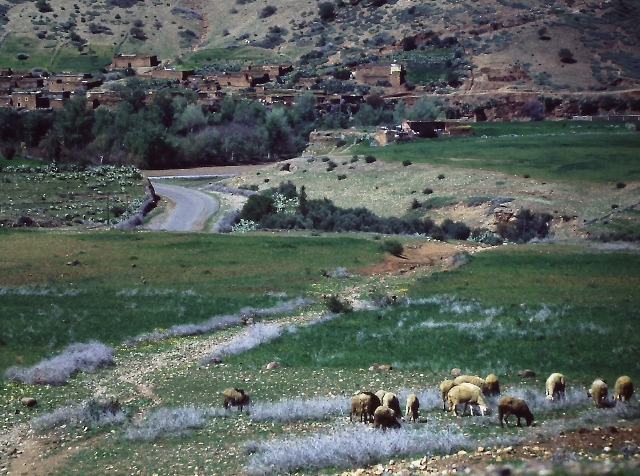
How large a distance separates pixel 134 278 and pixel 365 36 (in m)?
85.9

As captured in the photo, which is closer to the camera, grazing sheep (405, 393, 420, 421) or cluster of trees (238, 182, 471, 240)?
grazing sheep (405, 393, 420, 421)

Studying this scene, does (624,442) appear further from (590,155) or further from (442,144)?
(442,144)

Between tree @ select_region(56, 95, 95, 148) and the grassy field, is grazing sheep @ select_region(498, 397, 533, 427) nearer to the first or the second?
the grassy field

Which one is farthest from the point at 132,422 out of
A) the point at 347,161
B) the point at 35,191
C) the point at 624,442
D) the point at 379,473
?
the point at 347,161

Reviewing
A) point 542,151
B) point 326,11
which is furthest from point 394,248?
point 326,11

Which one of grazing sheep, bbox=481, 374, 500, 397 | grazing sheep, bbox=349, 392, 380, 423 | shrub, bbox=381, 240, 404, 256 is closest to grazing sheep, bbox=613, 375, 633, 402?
grazing sheep, bbox=481, 374, 500, 397

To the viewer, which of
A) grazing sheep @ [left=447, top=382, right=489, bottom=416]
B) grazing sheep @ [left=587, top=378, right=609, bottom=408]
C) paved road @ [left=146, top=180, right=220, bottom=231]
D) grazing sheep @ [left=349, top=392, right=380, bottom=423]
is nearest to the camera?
grazing sheep @ [left=349, top=392, right=380, bottom=423]

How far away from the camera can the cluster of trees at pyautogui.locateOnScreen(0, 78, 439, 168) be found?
72312 millimetres

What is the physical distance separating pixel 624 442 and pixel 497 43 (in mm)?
86337

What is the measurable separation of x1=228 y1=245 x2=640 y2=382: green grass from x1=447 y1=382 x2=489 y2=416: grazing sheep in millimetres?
2939

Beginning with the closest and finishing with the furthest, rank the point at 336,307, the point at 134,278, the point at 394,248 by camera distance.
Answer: the point at 336,307 < the point at 134,278 < the point at 394,248

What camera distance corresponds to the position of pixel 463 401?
42.3 ft

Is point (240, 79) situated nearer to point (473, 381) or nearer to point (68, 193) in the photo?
point (68, 193)

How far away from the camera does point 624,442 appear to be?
970cm
